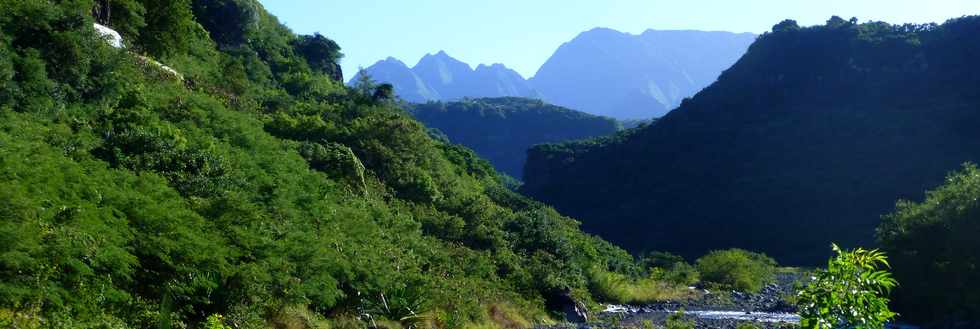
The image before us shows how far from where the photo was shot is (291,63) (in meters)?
38.2

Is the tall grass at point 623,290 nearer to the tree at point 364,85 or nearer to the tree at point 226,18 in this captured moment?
the tree at point 364,85

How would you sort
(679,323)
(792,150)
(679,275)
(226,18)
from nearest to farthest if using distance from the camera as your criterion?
(679,323), (226,18), (679,275), (792,150)

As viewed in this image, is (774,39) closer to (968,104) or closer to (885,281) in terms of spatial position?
(968,104)

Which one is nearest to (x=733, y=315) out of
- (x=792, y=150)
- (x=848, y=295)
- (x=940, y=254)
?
(x=940, y=254)

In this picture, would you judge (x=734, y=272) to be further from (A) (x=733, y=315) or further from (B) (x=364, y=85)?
(B) (x=364, y=85)

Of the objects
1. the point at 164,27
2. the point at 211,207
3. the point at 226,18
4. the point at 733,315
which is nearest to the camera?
the point at 211,207

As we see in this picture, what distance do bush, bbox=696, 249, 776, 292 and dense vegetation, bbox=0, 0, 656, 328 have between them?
14735 millimetres

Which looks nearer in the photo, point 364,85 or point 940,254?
point 940,254

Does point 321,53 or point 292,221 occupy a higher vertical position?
Result: point 321,53

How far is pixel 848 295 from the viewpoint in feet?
16.5

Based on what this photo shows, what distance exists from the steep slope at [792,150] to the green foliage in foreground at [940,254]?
125 feet

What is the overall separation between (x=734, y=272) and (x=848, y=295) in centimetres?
4078

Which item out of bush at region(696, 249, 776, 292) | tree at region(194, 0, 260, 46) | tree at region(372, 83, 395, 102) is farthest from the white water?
tree at region(194, 0, 260, 46)

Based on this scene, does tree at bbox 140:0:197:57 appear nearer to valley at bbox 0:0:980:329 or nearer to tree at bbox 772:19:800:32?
valley at bbox 0:0:980:329
